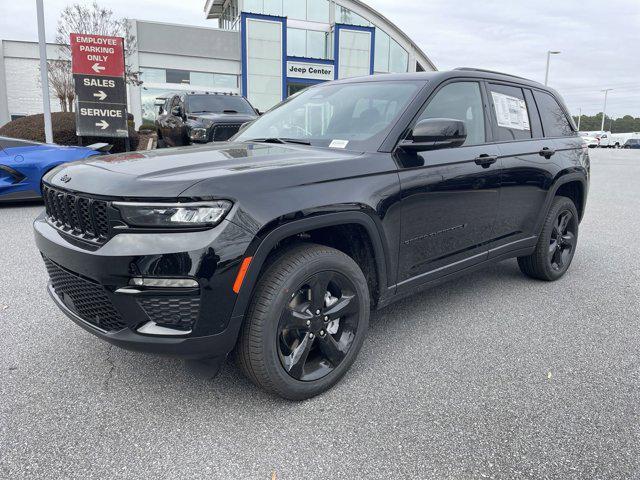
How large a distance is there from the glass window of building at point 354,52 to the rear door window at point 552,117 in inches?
1207

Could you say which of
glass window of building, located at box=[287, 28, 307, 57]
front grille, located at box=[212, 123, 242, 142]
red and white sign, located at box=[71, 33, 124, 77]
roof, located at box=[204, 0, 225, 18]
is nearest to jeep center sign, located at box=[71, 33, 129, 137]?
red and white sign, located at box=[71, 33, 124, 77]

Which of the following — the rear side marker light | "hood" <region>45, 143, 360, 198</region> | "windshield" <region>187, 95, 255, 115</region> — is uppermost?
"windshield" <region>187, 95, 255, 115</region>

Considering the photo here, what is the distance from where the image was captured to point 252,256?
2.31 meters

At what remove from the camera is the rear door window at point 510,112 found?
4.00m

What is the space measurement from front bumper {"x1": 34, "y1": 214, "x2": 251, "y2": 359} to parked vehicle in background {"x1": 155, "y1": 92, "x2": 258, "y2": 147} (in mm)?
8441

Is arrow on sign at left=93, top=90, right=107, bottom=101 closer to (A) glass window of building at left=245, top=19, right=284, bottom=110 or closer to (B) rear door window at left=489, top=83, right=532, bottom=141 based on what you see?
(B) rear door window at left=489, top=83, right=532, bottom=141

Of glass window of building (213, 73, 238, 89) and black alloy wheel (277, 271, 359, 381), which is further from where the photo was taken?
glass window of building (213, 73, 238, 89)

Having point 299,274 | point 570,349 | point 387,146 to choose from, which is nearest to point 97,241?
point 299,274

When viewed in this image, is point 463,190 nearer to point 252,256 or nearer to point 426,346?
point 426,346

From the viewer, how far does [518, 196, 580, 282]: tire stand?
14.9ft

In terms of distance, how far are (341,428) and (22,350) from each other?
2.08m

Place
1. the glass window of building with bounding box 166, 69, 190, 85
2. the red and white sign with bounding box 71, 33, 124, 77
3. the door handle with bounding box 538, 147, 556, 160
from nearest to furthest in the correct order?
the door handle with bounding box 538, 147, 556, 160 < the red and white sign with bounding box 71, 33, 124, 77 < the glass window of building with bounding box 166, 69, 190, 85

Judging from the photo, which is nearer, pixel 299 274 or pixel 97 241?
pixel 97 241

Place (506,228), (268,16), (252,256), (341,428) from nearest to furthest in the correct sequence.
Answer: (252,256) < (341,428) < (506,228) < (268,16)
